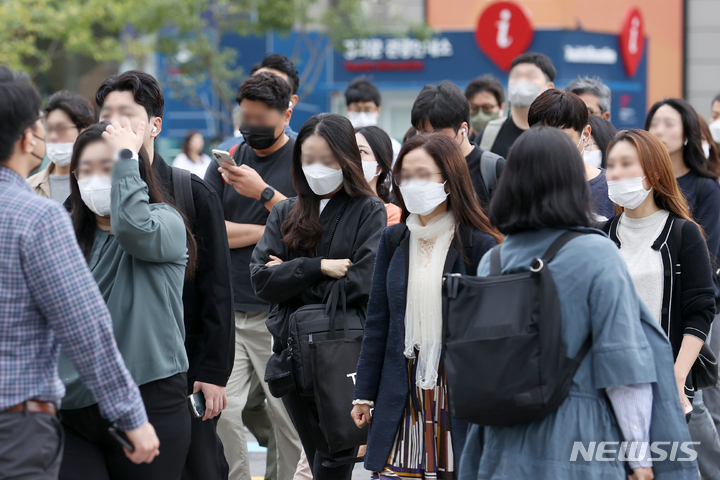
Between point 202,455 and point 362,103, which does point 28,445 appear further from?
point 362,103

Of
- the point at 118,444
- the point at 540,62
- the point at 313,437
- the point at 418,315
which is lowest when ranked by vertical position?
the point at 313,437

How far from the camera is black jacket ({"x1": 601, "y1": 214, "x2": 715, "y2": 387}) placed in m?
3.63

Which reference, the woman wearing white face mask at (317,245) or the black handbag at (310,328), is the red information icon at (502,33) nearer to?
the woman wearing white face mask at (317,245)

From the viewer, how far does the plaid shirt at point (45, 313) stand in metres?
2.36

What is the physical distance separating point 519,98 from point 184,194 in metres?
2.95

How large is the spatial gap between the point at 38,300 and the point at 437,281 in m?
1.55

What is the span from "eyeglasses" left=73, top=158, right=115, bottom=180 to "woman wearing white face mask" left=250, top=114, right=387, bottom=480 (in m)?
1.07

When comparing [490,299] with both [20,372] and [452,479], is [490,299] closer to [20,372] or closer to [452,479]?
[452,479]

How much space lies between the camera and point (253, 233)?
4.85 m

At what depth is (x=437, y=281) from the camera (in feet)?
11.0

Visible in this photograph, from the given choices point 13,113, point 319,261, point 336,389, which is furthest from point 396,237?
point 13,113

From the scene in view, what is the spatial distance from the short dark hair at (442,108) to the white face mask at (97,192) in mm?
2028

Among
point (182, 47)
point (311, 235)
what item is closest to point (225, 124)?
point (182, 47)

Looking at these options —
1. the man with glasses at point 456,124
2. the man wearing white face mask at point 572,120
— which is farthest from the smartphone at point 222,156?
the man wearing white face mask at point 572,120
